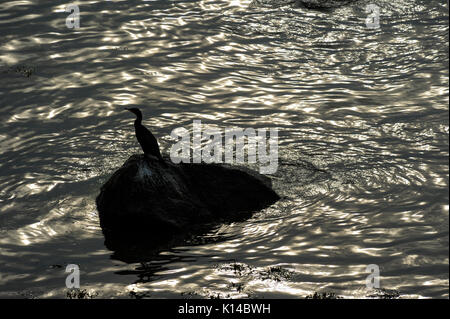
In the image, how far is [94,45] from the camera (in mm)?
26688

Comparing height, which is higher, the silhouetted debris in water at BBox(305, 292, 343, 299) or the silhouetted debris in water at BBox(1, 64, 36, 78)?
the silhouetted debris in water at BBox(1, 64, 36, 78)

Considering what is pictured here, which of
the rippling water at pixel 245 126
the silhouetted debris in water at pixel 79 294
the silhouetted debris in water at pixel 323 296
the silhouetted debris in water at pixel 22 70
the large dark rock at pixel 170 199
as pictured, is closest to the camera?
the silhouetted debris in water at pixel 323 296

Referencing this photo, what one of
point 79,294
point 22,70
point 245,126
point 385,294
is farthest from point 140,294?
point 22,70

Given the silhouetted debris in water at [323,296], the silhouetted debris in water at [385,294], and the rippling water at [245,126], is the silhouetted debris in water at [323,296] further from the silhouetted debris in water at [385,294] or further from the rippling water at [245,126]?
the silhouetted debris in water at [385,294]

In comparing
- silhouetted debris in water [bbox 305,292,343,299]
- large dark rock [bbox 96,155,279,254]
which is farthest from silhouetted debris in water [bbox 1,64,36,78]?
silhouetted debris in water [bbox 305,292,343,299]

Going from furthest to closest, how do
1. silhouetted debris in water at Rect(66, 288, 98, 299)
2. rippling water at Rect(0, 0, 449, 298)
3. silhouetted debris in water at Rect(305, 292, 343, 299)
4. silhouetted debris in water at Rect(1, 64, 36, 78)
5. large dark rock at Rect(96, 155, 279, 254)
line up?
silhouetted debris in water at Rect(1, 64, 36, 78)
large dark rock at Rect(96, 155, 279, 254)
rippling water at Rect(0, 0, 449, 298)
silhouetted debris in water at Rect(66, 288, 98, 299)
silhouetted debris in water at Rect(305, 292, 343, 299)

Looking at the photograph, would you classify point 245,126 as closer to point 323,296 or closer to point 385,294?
point 323,296

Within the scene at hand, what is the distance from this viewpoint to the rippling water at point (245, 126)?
15523 mm

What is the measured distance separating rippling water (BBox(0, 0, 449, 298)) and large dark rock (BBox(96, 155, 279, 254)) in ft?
1.68

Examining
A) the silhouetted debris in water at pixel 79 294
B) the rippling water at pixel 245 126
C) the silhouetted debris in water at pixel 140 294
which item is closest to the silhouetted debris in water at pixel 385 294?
the rippling water at pixel 245 126

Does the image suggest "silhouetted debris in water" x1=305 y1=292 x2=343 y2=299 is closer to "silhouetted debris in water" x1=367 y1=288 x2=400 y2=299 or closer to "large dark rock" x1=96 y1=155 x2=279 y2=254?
"silhouetted debris in water" x1=367 y1=288 x2=400 y2=299

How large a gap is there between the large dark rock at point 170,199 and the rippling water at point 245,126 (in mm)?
512

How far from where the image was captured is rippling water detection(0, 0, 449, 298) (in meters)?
15.5
